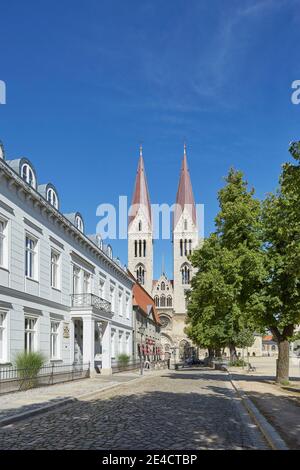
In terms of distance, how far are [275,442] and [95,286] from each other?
2810 centimetres

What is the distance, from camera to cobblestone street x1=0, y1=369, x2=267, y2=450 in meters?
9.02

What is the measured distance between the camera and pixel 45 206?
25094 millimetres

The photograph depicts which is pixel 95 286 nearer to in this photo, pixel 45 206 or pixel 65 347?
pixel 65 347

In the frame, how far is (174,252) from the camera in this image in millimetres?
109938

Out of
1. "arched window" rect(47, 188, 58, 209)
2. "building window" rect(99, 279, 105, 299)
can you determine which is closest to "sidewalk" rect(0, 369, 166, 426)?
"arched window" rect(47, 188, 58, 209)

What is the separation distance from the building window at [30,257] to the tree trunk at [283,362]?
1189 cm

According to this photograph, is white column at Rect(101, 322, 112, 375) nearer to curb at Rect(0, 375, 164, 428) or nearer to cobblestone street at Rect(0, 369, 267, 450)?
curb at Rect(0, 375, 164, 428)

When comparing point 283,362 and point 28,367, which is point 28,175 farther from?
point 283,362

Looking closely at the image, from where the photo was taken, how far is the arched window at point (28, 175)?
2367 centimetres

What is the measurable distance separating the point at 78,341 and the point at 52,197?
30.9 ft

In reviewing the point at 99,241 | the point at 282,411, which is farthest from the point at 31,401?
the point at 99,241

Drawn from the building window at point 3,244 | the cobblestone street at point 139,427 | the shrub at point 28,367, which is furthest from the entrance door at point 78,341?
the cobblestone street at point 139,427

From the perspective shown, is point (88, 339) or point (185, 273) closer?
point (88, 339)

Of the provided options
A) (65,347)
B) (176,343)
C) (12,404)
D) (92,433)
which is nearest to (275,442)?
(92,433)
